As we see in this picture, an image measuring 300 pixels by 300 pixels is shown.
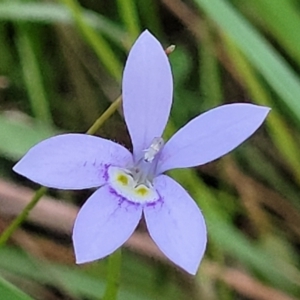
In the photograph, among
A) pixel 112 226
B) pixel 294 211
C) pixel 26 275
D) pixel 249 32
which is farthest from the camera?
pixel 294 211

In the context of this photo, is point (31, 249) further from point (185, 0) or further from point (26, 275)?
point (185, 0)

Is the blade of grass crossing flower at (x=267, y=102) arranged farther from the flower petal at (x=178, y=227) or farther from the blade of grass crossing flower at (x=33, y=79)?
the flower petal at (x=178, y=227)

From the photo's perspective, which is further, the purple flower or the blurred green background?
the blurred green background

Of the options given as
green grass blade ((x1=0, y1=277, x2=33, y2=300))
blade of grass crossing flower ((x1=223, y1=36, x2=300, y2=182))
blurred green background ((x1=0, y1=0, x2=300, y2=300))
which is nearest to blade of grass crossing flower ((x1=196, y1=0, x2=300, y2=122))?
blurred green background ((x1=0, y1=0, x2=300, y2=300))

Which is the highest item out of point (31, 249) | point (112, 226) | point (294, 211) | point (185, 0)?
point (112, 226)

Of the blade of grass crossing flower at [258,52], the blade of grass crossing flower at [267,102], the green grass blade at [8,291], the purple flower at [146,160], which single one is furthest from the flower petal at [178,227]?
the blade of grass crossing flower at [267,102]

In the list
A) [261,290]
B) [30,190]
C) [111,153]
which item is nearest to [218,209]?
[261,290]

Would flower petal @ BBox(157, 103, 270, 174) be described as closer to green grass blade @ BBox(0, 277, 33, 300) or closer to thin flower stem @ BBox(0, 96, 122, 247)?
thin flower stem @ BBox(0, 96, 122, 247)
